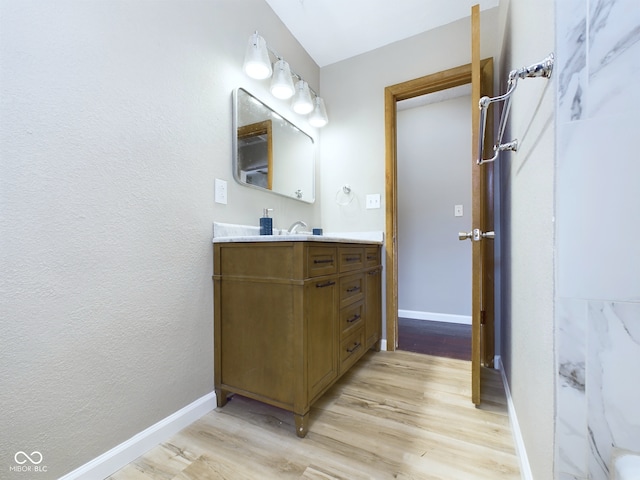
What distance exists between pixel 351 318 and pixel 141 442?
1.07 meters

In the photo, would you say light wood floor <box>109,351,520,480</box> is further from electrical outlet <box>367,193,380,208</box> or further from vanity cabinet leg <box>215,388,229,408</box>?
electrical outlet <box>367,193,380,208</box>

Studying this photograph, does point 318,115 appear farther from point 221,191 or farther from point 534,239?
point 534,239

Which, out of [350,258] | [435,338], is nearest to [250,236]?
[350,258]

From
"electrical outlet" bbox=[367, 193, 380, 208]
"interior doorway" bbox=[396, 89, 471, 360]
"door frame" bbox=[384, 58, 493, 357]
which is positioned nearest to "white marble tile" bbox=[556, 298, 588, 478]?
"door frame" bbox=[384, 58, 493, 357]

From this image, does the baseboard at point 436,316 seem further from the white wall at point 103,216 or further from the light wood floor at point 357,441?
the white wall at point 103,216

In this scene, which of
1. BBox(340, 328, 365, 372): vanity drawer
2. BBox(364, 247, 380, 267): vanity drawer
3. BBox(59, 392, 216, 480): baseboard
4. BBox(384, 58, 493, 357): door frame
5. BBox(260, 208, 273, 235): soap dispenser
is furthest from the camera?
BBox(384, 58, 493, 357): door frame

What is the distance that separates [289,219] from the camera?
201cm

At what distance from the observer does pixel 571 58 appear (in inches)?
21.8

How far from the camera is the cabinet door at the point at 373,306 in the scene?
1.83 m

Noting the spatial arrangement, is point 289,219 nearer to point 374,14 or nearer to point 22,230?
point 22,230

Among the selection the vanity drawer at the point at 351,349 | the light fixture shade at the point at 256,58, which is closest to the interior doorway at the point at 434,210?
the vanity drawer at the point at 351,349

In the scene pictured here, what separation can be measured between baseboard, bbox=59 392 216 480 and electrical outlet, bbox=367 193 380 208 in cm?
163

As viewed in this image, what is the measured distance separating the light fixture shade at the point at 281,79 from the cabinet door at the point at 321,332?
1.25m

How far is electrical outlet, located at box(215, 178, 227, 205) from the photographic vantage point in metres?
1.42
